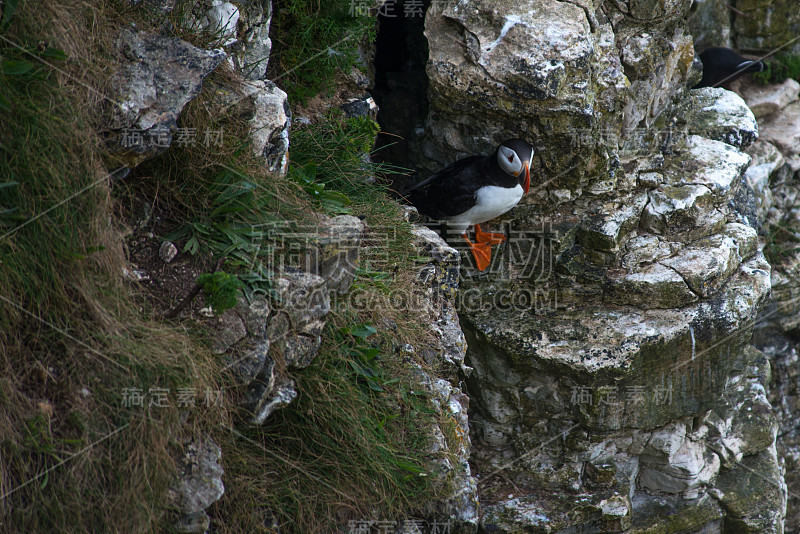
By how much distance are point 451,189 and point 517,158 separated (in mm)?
582

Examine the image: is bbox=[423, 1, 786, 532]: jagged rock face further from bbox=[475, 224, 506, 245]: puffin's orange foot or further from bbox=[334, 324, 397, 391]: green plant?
bbox=[334, 324, 397, 391]: green plant

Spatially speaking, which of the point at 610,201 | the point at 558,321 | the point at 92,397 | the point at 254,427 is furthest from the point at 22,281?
the point at 610,201

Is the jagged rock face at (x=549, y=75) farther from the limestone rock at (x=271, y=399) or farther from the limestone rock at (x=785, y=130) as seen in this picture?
the limestone rock at (x=785, y=130)

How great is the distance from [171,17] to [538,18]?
2.52m

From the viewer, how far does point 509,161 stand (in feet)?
15.2

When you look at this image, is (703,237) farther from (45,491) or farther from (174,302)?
(45,491)

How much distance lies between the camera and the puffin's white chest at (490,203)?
4723 millimetres

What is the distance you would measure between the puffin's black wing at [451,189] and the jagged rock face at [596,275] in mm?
279

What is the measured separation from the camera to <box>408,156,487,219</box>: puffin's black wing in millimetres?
4848

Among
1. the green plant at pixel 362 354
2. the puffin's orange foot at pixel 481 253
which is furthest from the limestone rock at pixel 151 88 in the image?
the puffin's orange foot at pixel 481 253

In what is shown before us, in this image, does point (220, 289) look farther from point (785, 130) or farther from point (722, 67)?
point (785, 130)

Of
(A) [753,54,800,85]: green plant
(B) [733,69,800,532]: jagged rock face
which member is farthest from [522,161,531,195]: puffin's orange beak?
(A) [753,54,800,85]: green plant

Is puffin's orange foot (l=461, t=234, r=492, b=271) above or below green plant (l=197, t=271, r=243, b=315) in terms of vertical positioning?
below

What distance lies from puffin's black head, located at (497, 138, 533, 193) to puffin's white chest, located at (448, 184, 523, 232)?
11cm
